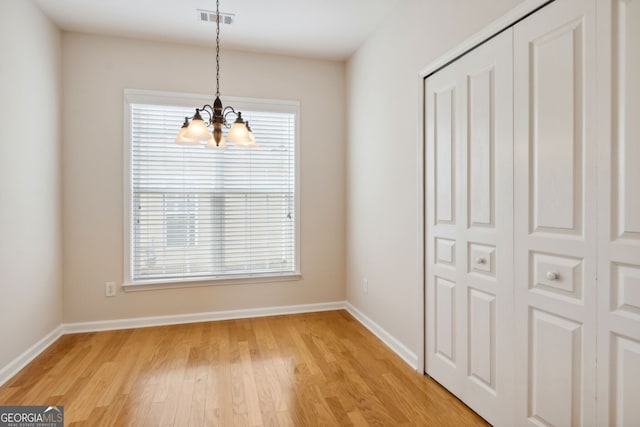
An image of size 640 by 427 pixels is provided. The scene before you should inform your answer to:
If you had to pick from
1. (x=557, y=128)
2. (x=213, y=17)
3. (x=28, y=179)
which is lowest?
(x=28, y=179)

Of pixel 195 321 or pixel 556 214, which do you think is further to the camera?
pixel 195 321

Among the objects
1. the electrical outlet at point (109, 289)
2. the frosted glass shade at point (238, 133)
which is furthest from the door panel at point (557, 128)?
the electrical outlet at point (109, 289)

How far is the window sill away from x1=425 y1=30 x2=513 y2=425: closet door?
186 centimetres

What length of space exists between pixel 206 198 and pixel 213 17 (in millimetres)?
1736

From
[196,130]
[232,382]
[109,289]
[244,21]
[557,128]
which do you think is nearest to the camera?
[557,128]

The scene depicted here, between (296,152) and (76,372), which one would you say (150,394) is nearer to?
(76,372)

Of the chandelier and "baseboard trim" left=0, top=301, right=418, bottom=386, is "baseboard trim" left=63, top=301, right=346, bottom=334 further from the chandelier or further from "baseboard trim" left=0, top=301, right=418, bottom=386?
the chandelier

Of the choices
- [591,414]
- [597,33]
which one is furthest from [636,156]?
[591,414]

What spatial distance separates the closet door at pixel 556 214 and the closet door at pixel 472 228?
0.09 m

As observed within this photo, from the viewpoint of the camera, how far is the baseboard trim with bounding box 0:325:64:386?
2.40 metres

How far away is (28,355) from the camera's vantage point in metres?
2.69

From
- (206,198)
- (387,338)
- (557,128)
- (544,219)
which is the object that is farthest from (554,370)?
(206,198)

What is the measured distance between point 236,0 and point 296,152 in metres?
1.59

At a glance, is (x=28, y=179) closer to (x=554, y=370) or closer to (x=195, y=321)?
(x=195, y=321)
